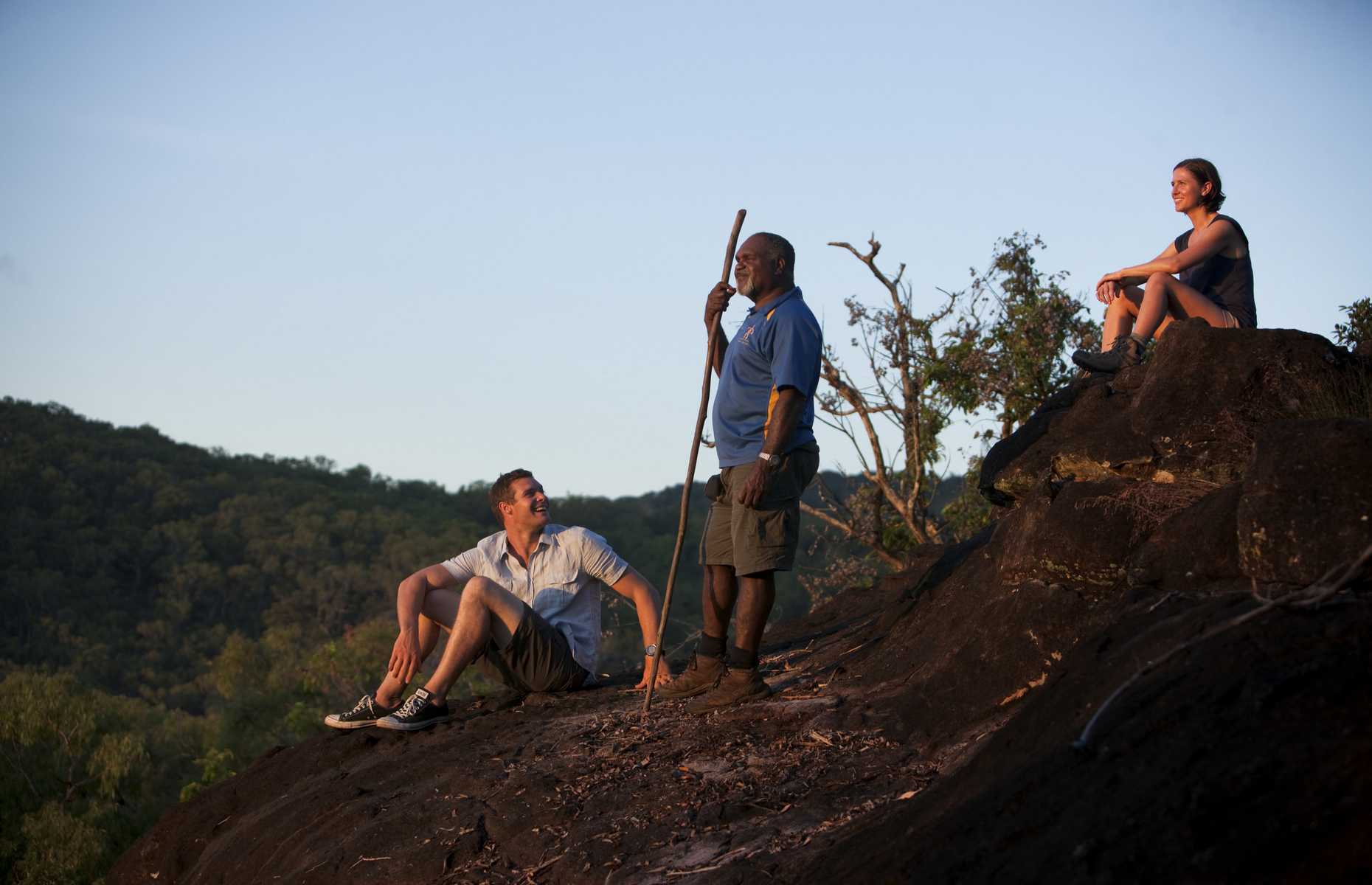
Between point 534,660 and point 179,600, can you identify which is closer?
point 534,660

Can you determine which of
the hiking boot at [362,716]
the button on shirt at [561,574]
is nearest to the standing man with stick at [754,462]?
the button on shirt at [561,574]

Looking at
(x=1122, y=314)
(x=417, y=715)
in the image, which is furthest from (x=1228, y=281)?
(x=417, y=715)

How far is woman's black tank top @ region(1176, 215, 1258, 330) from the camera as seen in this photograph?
6141 millimetres

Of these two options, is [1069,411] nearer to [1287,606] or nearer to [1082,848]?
[1287,606]

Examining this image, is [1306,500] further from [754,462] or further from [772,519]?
[754,462]

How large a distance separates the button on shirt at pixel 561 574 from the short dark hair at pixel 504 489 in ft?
0.58

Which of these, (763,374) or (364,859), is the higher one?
(763,374)

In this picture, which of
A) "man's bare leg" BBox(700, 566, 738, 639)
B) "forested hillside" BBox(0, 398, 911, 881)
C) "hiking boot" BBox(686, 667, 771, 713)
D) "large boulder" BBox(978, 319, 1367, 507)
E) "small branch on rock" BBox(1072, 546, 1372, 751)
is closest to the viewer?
"small branch on rock" BBox(1072, 546, 1372, 751)

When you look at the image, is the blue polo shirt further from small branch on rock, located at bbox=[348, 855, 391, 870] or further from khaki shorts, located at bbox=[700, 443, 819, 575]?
small branch on rock, located at bbox=[348, 855, 391, 870]

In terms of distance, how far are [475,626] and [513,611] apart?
0.20 metres

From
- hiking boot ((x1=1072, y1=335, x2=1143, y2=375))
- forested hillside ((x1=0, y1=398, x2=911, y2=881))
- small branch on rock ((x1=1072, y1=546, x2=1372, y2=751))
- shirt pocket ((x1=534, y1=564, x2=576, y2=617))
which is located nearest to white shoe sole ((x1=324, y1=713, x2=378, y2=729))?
shirt pocket ((x1=534, y1=564, x2=576, y2=617))

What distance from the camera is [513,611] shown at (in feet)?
20.2

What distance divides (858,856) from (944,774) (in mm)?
813

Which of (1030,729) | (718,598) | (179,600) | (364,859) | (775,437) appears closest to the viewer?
(1030,729)
